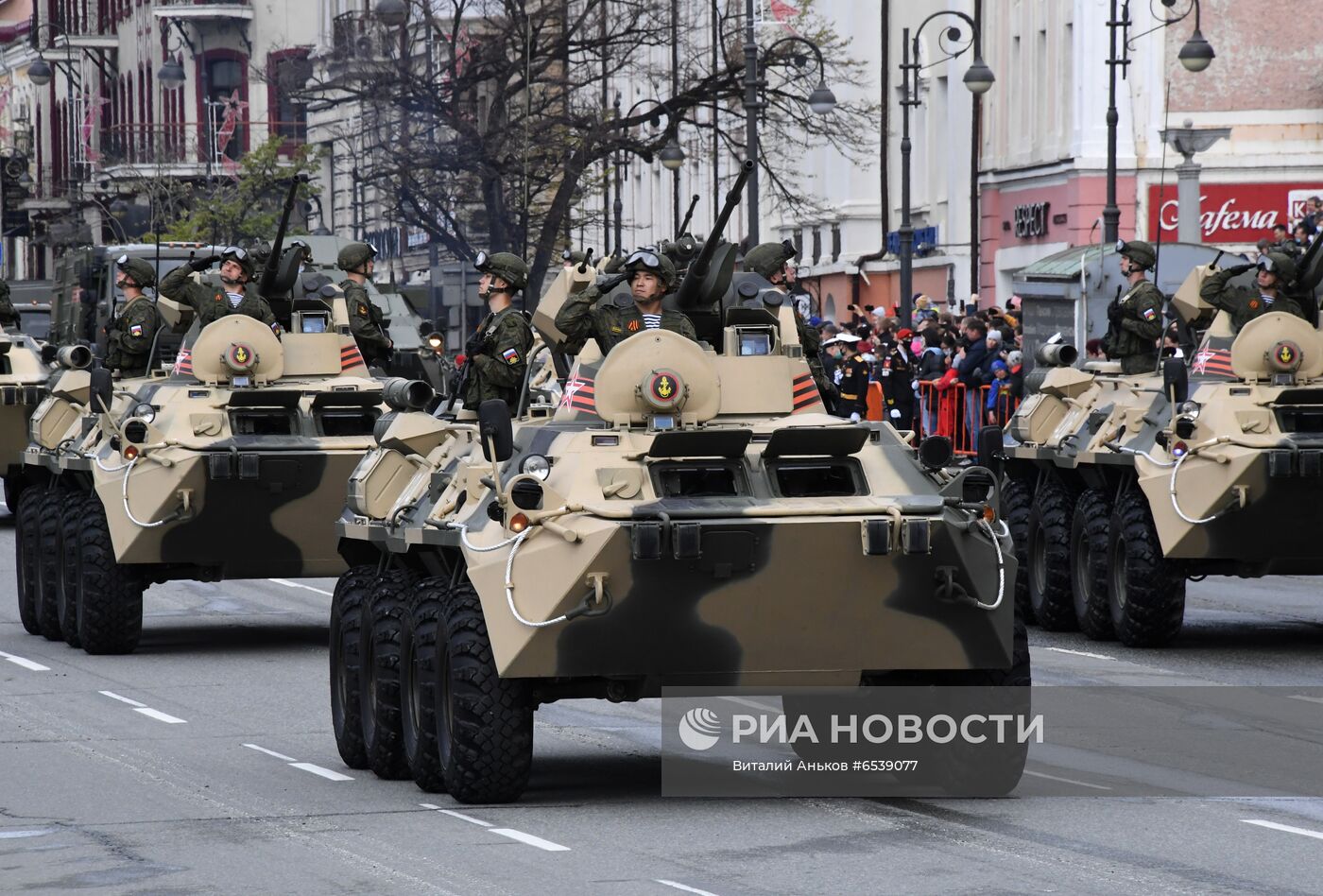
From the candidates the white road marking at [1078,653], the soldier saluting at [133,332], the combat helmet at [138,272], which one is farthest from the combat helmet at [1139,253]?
the combat helmet at [138,272]

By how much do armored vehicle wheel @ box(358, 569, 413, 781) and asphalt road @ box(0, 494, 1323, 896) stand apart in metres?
0.13

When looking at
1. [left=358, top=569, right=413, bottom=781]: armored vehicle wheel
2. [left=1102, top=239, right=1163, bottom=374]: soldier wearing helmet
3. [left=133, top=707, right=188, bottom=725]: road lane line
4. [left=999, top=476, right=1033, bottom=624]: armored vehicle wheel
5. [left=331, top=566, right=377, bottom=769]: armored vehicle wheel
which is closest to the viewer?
[left=358, top=569, right=413, bottom=781]: armored vehicle wheel

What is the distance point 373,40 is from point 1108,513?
26902 millimetres

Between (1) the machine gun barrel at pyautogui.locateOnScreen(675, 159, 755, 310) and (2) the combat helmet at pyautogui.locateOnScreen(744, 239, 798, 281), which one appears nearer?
(1) the machine gun barrel at pyautogui.locateOnScreen(675, 159, 755, 310)

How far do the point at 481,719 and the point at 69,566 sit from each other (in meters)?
8.02

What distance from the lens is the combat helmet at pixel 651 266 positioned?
12805 millimetres

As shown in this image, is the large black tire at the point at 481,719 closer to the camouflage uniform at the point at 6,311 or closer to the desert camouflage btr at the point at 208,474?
the desert camouflage btr at the point at 208,474

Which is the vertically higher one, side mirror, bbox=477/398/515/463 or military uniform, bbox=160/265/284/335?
military uniform, bbox=160/265/284/335

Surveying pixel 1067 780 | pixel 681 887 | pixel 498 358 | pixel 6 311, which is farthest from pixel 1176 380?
pixel 6 311

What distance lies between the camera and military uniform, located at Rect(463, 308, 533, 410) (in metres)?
15.1

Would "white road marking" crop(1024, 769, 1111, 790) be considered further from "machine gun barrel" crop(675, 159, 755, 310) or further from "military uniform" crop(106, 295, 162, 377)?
"military uniform" crop(106, 295, 162, 377)

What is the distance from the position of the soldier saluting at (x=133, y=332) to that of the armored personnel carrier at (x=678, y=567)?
8144 mm

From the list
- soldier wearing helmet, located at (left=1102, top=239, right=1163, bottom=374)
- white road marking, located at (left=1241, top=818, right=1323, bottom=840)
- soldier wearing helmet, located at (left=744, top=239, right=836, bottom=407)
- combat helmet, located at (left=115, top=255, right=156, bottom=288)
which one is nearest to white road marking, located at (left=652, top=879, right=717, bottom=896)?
white road marking, located at (left=1241, top=818, right=1323, bottom=840)

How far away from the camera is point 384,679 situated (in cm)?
1273
